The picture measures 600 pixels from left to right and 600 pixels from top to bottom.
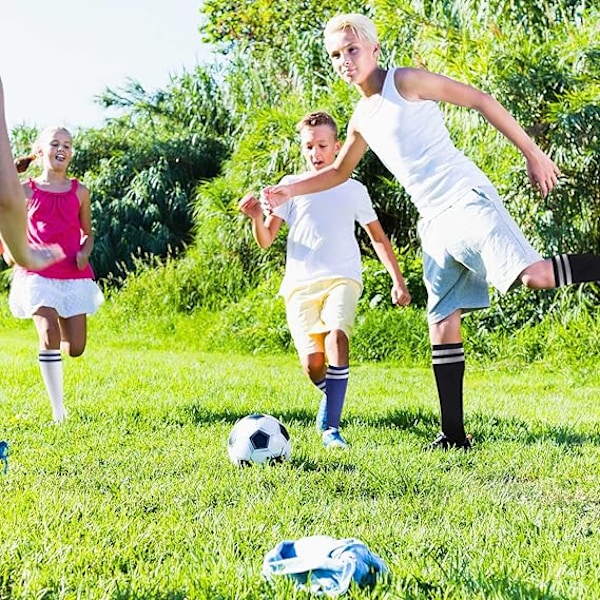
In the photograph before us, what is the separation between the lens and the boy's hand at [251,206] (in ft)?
13.9

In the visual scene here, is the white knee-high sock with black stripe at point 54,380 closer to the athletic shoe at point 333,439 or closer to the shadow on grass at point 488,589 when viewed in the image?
the athletic shoe at point 333,439

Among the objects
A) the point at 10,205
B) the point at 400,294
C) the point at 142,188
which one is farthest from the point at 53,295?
the point at 142,188

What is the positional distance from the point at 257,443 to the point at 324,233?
1.52m

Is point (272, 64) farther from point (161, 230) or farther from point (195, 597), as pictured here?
point (195, 597)

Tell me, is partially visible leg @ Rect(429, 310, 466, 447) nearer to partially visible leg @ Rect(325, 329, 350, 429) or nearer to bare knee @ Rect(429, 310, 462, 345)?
bare knee @ Rect(429, 310, 462, 345)

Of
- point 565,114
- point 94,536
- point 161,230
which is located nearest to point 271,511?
point 94,536

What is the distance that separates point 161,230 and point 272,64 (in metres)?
3.63

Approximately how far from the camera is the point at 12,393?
6.01 m

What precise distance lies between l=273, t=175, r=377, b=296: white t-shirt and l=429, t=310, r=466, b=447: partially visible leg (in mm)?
743

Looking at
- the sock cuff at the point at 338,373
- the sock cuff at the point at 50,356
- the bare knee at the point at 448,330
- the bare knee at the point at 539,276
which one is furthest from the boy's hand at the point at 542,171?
the sock cuff at the point at 50,356

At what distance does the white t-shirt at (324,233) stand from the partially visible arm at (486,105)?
3.17 feet

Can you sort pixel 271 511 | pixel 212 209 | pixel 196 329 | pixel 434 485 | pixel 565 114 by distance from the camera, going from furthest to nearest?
1. pixel 212 209
2. pixel 196 329
3. pixel 565 114
4. pixel 434 485
5. pixel 271 511

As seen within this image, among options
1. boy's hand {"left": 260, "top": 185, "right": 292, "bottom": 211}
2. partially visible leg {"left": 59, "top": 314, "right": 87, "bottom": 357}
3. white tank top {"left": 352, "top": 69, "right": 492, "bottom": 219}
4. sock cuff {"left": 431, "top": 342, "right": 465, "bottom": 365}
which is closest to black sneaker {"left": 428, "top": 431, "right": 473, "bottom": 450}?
sock cuff {"left": 431, "top": 342, "right": 465, "bottom": 365}

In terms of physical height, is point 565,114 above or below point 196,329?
above
